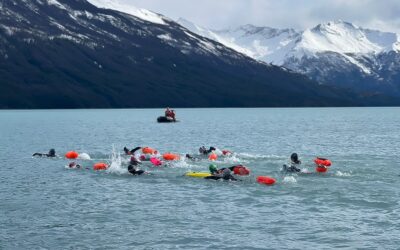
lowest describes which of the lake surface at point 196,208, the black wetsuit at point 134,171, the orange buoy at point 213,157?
the lake surface at point 196,208

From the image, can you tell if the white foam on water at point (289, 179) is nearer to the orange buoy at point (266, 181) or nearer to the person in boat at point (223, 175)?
the orange buoy at point (266, 181)

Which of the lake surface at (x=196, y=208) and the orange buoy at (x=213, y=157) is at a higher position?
the orange buoy at (x=213, y=157)

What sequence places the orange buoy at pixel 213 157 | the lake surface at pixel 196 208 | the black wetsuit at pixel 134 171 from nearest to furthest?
the lake surface at pixel 196 208 → the black wetsuit at pixel 134 171 → the orange buoy at pixel 213 157

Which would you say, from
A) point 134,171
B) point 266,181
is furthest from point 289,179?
point 134,171

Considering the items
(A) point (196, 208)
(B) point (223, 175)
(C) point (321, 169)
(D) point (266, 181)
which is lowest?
(A) point (196, 208)

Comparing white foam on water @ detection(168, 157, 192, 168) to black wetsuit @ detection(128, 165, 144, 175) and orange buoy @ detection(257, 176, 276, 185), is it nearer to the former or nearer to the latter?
black wetsuit @ detection(128, 165, 144, 175)

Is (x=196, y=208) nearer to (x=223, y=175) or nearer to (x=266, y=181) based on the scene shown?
(x=266, y=181)

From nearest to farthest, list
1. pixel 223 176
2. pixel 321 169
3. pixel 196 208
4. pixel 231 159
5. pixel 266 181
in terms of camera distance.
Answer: pixel 196 208 → pixel 266 181 → pixel 223 176 → pixel 321 169 → pixel 231 159

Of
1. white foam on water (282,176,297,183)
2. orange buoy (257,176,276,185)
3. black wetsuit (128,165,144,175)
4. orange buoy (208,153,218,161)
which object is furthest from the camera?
orange buoy (208,153,218,161)

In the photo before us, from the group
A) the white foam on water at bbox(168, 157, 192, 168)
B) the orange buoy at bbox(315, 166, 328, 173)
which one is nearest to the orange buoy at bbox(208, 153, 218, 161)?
the white foam on water at bbox(168, 157, 192, 168)

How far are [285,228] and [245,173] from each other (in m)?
21.9

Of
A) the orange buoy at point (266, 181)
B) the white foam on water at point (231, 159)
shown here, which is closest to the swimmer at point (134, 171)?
the orange buoy at point (266, 181)

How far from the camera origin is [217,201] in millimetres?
50562

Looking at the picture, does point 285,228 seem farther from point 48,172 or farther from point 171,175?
point 48,172
